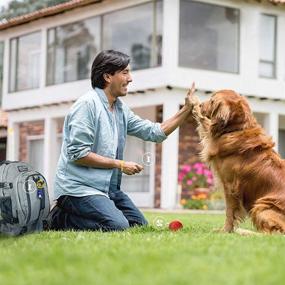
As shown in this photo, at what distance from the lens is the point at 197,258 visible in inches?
168

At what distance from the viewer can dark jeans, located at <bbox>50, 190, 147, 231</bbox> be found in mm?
A: 7082

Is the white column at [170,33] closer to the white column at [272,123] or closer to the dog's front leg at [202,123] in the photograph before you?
the white column at [272,123]

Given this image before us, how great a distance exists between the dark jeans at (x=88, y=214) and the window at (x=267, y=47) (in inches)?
561

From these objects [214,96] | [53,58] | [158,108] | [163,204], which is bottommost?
[163,204]

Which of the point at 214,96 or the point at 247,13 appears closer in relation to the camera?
the point at 214,96

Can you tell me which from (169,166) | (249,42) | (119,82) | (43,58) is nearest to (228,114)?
(119,82)

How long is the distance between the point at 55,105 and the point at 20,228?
16403 millimetres

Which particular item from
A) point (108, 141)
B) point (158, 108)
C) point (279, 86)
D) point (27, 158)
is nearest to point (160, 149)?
point (158, 108)

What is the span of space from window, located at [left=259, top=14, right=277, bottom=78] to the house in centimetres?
3

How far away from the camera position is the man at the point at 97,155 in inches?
279

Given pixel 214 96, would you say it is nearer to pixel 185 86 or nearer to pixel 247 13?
pixel 185 86

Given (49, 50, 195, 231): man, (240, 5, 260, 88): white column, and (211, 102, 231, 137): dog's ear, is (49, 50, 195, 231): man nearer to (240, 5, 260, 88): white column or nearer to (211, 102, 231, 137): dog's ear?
(211, 102, 231, 137): dog's ear

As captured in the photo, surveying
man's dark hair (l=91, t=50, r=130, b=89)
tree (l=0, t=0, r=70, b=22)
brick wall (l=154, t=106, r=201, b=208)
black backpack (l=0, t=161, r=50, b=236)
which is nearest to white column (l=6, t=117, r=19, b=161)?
brick wall (l=154, t=106, r=201, b=208)

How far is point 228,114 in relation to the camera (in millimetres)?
6785
